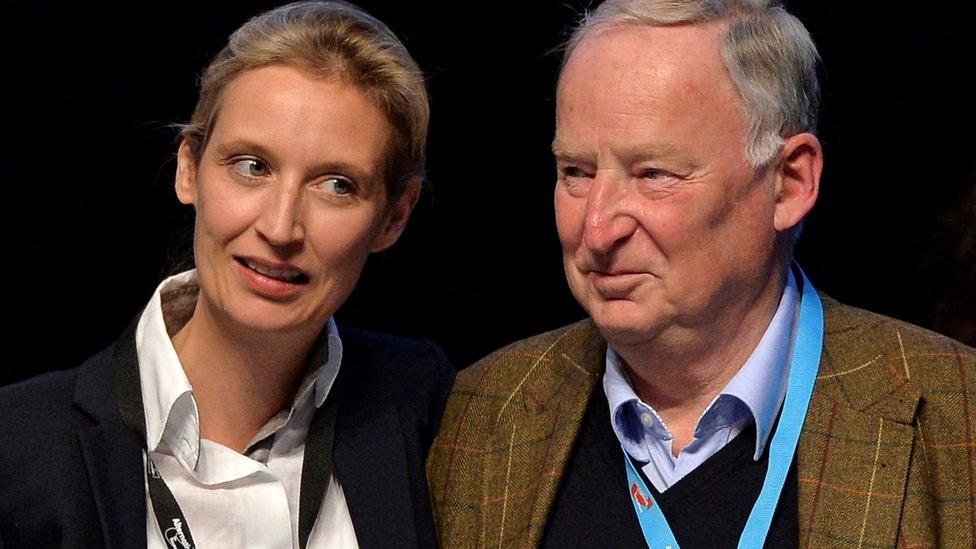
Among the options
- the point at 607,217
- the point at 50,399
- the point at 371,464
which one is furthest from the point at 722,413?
the point at 50,399

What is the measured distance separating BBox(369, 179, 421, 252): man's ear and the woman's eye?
14 cm

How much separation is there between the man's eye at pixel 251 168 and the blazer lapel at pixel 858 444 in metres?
1.06

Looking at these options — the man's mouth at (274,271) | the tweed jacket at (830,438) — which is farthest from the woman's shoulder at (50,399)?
the tweed jacket at (830,438)

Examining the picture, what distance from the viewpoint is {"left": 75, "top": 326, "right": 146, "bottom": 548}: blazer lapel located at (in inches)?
100

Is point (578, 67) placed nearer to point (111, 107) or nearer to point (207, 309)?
point (207, 309)

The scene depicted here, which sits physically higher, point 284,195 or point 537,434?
point 284,195

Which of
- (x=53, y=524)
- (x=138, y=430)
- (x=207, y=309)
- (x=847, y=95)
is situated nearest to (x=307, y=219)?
(x=207, y=309)

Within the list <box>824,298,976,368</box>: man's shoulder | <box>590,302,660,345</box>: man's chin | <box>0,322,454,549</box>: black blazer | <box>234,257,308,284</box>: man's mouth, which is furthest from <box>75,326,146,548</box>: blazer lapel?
<box>824,298,976,368</box>: man's shoulder

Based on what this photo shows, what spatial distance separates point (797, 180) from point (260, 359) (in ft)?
3.39

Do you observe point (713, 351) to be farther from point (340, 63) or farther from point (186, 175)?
point (186, 175)

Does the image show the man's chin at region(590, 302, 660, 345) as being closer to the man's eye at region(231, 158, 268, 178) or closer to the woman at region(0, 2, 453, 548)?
the woman at region(0, 2, 453, 548)

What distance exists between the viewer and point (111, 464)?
2594mm

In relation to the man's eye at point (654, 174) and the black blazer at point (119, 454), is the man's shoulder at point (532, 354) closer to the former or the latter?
the black blazer at point (119, 454)

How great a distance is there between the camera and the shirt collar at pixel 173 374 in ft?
8.80
